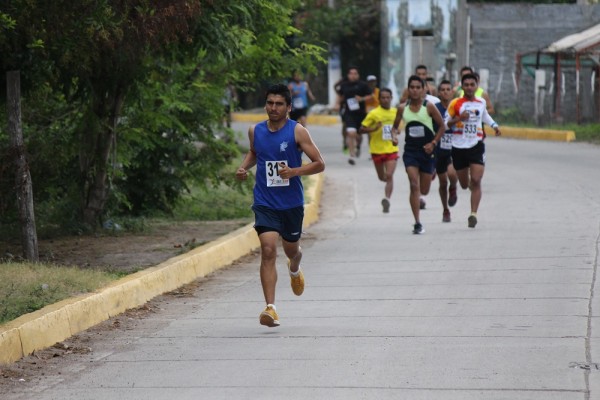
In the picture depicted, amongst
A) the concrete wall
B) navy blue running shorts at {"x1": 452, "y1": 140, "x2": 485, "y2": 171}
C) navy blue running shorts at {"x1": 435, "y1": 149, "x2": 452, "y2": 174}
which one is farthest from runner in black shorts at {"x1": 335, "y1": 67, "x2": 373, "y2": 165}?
the concrete wall

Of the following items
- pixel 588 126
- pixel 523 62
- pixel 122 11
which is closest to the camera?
pixel 122 11

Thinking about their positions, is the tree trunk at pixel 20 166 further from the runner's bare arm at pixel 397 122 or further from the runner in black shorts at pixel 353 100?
the runner in black shorts at pixel 353 100

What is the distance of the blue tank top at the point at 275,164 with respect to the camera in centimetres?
976

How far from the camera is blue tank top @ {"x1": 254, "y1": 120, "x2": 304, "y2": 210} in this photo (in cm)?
976

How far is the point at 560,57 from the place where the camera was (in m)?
36.5

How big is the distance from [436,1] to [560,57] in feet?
32.7

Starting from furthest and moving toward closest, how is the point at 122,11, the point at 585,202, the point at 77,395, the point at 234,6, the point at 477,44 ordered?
the point at 477,44 < the point at 585,202 < the point at 234,6 < the point at 122,11 < the point at 77,395

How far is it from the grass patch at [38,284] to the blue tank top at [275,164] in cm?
174

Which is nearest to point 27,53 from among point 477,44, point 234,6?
point 234,6

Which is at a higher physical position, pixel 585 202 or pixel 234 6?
pixel 234 6

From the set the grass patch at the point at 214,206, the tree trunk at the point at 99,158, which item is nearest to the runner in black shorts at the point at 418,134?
the grass patch at the point at 214,206

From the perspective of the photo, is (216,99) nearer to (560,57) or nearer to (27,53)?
(27,53)

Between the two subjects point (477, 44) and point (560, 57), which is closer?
point (560, 57)

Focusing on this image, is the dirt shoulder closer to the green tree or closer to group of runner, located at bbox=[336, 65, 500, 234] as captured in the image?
the green tree
